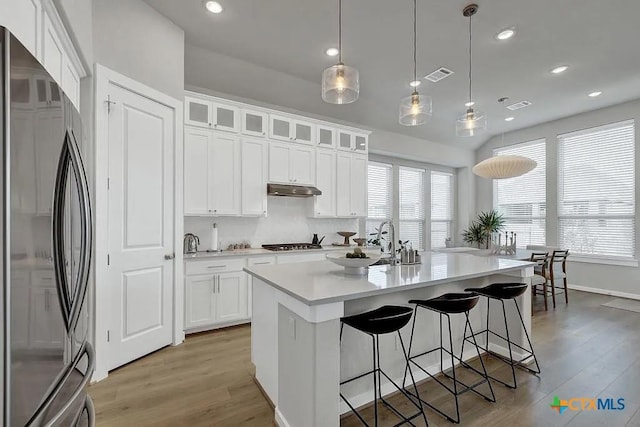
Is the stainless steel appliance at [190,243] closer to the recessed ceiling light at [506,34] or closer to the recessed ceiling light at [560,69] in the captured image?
the recessed ceiling light at [506,34]

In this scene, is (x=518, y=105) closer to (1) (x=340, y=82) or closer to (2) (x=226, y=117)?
(1) (x=340, y=82)

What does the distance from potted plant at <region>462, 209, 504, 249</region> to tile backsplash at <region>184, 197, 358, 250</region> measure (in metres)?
3.63

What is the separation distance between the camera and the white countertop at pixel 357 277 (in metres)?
1.71

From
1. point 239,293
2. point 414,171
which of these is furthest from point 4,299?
point 414,171

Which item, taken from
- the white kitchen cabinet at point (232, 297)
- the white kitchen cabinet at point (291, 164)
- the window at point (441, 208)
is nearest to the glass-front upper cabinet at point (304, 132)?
the white kitchen cabinet at point (291, 164)

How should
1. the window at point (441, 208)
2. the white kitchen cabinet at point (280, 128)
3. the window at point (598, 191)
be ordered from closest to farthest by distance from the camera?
the white kitchen cabinet at point (280, 128) < the window at point (598, 191) < the window at point (441, 208)

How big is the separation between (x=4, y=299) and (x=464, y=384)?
2.83m

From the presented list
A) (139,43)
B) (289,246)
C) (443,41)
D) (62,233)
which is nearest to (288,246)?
(289,246)

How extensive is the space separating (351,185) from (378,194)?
55.2 inches

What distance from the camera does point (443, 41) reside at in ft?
11.4

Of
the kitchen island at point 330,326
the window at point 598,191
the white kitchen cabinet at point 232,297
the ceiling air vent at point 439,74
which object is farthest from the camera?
the window at point 598,191

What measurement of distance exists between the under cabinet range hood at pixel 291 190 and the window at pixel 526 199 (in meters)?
5.12

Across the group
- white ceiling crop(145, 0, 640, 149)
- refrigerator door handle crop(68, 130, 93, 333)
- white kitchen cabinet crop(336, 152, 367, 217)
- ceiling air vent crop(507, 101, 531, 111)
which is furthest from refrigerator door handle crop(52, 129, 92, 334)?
ceiling air vent crop(507, 101, 531, 111)

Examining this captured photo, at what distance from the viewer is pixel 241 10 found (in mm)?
2965
